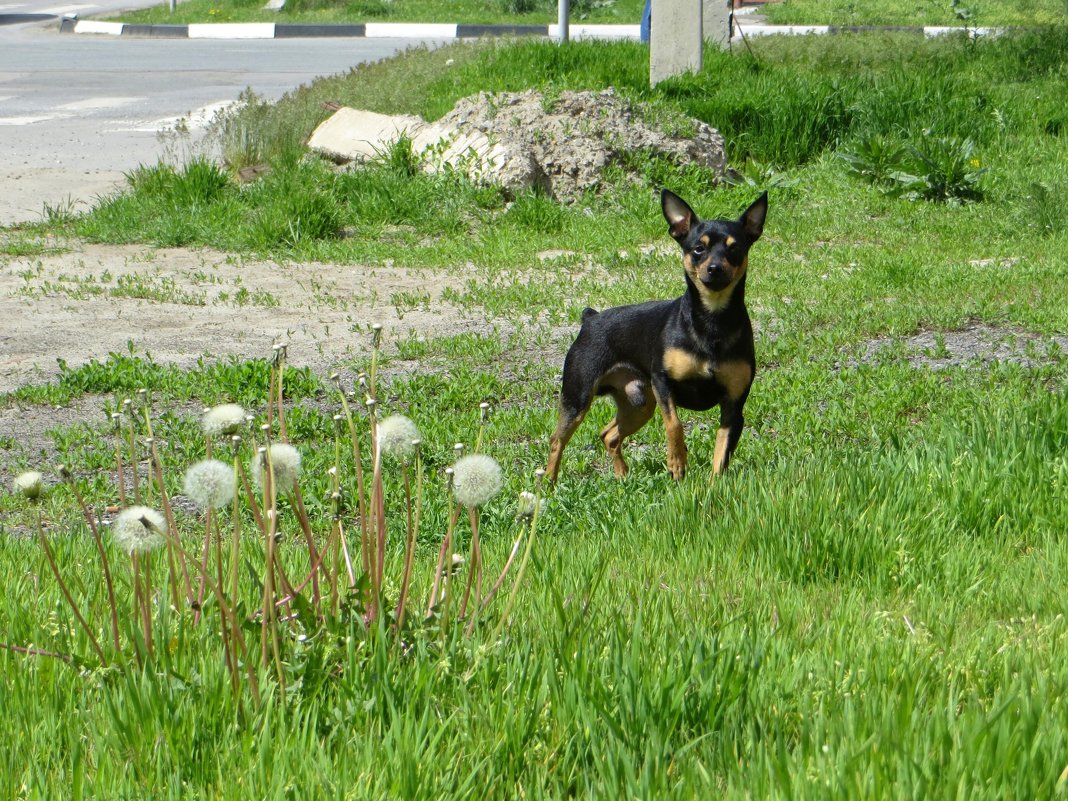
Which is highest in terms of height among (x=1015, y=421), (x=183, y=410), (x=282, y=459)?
(x=282, y=459)

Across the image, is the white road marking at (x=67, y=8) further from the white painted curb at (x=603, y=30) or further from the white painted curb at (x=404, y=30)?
the white painted curb at (x=603, y=30)

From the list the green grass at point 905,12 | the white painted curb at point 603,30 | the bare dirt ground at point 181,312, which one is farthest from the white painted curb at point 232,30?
the bare dirt ground at point 181,312

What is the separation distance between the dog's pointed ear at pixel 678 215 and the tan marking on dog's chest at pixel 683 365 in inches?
20.9

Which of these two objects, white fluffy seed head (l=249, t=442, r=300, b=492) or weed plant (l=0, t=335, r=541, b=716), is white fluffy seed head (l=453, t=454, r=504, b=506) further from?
white fluffy seed head (l=249, t=442, r=300, b=492)

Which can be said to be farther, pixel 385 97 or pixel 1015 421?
pixel 385 97

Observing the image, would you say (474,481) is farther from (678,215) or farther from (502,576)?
(678,215)

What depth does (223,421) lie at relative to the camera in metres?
2.22

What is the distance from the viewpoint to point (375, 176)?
35.2 feet

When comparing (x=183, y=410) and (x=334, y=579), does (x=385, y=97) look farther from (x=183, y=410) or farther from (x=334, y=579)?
(x=334, y=579)

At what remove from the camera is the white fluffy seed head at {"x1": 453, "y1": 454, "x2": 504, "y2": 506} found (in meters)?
2.28

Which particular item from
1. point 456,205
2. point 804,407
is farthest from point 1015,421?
point 456,205

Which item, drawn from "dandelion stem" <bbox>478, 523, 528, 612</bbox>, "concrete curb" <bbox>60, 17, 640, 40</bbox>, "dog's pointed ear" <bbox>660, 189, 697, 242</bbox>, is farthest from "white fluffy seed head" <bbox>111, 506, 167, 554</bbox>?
"concrete curb" <bbox>60, 17, 640, 40</bbox>

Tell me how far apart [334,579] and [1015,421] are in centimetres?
282

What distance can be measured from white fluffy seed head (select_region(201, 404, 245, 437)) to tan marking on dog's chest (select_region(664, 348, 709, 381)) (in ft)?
9.13
